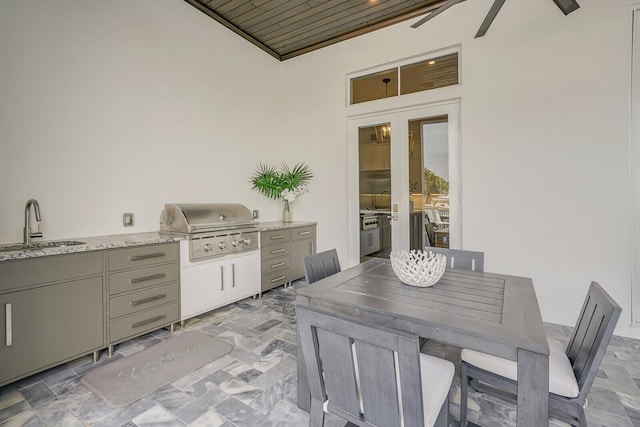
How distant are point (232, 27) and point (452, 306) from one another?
4.26 metres

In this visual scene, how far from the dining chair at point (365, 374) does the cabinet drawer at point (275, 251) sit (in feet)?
8.49

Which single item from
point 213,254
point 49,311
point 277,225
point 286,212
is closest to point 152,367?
point 49,311

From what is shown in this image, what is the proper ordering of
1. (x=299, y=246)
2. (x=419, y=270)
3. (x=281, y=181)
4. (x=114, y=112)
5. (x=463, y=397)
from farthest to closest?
(x=281, y=181)
(x=299, y=246)
(x=114, y=112)
(x=419, y=270)
(x=463, y=397)

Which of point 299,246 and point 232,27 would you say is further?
point 299,246

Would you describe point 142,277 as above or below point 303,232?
below

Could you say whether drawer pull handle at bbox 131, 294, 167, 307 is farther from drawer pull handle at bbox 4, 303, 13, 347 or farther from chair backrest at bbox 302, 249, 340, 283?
chair backrest at bbox 302, 249, 340, 283

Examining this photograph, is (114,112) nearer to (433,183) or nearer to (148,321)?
(148,321)

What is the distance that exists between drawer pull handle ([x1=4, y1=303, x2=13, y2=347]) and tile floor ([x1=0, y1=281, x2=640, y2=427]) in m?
0.35

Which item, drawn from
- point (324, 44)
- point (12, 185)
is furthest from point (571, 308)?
point (12, 185)

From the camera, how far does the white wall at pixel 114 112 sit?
232 centimetres

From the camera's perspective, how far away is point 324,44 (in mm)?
4344

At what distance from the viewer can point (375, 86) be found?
402 centimetres

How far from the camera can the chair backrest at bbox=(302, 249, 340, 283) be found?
6.37ft

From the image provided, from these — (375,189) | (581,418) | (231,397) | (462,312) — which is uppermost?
(375,189)
